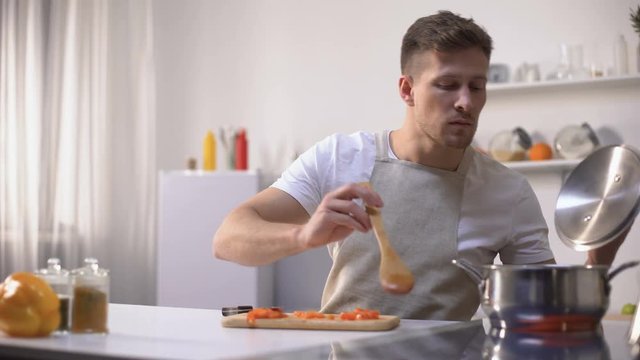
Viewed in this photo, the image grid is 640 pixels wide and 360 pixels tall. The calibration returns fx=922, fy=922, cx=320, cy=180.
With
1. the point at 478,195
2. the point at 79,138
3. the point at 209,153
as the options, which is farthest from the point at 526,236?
the point at 79,138

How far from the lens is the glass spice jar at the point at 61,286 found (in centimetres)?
151

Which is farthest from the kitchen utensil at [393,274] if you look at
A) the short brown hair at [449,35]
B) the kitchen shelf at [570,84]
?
Answer: the kitchen shelf at [570,84]

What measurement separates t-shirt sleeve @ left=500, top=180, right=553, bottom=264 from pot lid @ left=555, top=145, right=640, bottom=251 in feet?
1.01

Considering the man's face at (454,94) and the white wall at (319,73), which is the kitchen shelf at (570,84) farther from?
the man's face at (454,94)

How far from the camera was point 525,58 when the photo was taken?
4.93 metres

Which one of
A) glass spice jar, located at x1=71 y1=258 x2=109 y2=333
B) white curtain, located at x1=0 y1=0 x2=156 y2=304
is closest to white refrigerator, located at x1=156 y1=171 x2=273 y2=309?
white curtain, located at x1=0 y1=0 x2=156 y2=304

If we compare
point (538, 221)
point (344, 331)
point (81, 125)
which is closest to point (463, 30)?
point (538, 221)

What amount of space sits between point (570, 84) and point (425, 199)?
2.77 m

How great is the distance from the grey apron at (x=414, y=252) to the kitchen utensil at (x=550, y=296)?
2.27ft

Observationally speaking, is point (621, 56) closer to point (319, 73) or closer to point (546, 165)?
point (546, 165)

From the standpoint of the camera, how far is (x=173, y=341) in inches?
54.7

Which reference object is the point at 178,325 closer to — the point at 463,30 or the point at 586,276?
the point at 586,276

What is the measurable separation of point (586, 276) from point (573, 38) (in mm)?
3675

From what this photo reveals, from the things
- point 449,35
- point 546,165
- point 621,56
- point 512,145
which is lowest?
point 546,165
